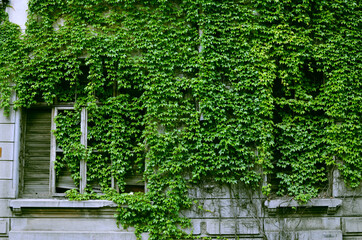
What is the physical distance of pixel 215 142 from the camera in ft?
24.0

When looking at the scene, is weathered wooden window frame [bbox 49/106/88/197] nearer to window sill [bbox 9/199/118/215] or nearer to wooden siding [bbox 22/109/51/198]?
wooden siding [bbox 22/109/51/198]

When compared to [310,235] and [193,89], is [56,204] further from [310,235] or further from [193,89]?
[310,235]

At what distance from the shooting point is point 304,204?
7.14 meters

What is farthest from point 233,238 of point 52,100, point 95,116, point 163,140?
point 52,100

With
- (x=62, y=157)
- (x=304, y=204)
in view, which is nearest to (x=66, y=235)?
(x=62, y=157)

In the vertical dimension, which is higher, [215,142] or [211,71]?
[211,71]

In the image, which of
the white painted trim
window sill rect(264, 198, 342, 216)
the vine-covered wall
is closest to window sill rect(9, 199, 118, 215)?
the vine-covered wall

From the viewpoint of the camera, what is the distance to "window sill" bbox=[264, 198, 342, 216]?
7.12 metres

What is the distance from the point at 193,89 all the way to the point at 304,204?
13.0 ft

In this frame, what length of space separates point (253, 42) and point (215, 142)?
2743mm

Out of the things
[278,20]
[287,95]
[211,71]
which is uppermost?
[278,20]

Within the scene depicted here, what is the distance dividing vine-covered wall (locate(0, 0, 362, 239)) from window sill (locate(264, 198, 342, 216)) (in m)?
0.24

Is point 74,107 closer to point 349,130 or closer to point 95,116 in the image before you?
point 95,116

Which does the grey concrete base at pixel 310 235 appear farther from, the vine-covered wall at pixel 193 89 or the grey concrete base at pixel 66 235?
the grey concrete base at pixel 66 235
